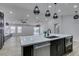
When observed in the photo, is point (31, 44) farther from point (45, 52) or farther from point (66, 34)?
point (66, 34)

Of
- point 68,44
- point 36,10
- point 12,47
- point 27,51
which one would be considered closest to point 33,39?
point 27,51

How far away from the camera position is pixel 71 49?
2.22 metres

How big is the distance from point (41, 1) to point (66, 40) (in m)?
1.13

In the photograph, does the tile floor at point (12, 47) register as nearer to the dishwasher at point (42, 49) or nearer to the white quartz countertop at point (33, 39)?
the white quartz countertop at point (33, 39)

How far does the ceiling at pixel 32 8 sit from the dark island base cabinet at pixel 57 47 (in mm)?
659

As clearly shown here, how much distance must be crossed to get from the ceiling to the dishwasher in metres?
0.56

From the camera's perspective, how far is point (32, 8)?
6.89 feet

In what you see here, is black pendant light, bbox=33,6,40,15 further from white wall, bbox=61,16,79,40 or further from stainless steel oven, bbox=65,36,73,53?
stainless steel oven, bbox=65,36,73,53

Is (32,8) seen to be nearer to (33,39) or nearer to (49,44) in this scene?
(33,39)

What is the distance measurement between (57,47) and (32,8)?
1.14 meters

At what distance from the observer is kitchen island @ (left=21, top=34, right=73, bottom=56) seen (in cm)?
206

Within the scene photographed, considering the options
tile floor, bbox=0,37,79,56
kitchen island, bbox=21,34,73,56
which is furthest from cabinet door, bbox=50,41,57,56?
tile floor, bbox=0,37,79,56

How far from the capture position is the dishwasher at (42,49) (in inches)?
83.7

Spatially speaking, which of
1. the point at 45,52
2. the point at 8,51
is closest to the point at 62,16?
the point at 45,52
